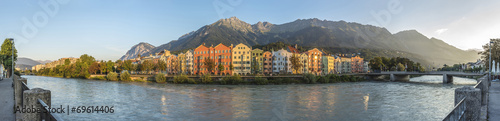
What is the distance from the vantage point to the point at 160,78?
79.5 meters

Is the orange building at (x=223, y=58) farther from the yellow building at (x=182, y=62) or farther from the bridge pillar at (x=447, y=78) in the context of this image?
the bridge pillar at (x=447, y=78)

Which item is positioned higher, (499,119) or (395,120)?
(499,119)

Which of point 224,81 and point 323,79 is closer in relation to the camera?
point 224,81

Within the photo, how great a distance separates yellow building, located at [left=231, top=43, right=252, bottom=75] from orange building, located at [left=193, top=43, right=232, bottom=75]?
1977mm

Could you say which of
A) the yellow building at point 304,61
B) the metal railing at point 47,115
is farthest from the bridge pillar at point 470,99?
the yellow building at point 304,61

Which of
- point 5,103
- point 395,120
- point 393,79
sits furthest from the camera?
point 393,79

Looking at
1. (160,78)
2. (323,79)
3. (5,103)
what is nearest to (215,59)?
(160,78)

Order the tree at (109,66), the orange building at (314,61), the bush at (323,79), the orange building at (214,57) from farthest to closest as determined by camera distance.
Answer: the tree at (109,66) < the orange building at (314,61) < the orange building at (214,57) < the bush at (323,79)

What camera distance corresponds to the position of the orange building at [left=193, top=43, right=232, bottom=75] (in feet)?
332

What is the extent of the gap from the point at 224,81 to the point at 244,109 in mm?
41698

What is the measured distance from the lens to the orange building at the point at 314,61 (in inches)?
4527

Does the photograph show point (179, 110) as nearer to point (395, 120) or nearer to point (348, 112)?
point (348, 112)

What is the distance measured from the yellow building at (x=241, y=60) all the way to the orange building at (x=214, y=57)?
198 cm

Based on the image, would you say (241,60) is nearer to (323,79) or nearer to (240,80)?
(240,80)
